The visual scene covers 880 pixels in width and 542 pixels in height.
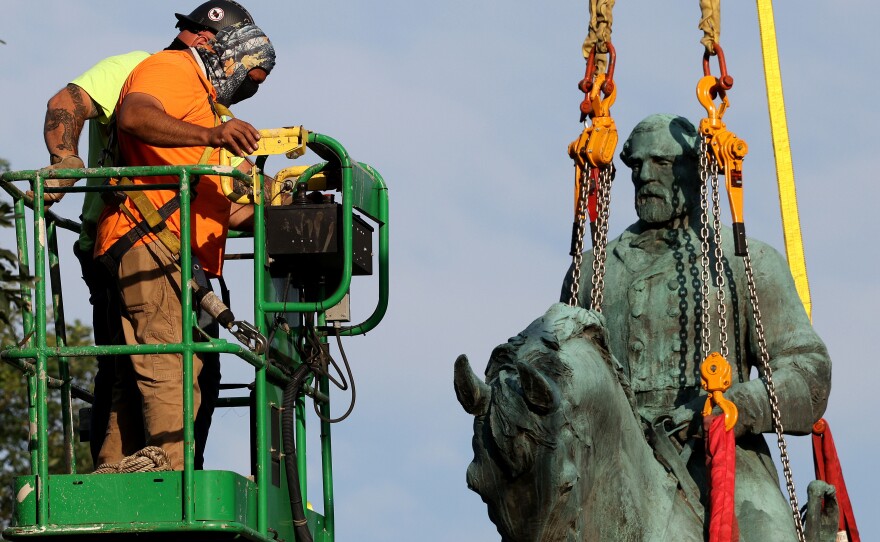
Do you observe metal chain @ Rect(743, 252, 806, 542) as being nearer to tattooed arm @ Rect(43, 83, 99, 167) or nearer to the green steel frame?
the green steel frame

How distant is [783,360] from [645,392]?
69cm

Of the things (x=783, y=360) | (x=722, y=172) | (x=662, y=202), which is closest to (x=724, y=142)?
(x=722, y=172)

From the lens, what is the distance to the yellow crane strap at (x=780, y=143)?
13188mm

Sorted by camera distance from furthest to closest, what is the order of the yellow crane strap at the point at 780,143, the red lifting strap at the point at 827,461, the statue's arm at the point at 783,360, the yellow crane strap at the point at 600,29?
the yellow crane strap at the point at 780,143
the red lifting strap at the point at 827,461
the yellow crane strap at the point at 600,29
the statue's arm at the point at 783,360

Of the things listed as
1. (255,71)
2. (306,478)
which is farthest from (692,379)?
(255,71)

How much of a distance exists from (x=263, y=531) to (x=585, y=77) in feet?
8.78

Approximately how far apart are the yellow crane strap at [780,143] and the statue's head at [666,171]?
6.19 ft

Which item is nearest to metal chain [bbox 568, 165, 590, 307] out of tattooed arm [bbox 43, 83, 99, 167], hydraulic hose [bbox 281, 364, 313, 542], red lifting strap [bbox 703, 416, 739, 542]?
red lifting strap [bbox 703, 416, 739, 542]

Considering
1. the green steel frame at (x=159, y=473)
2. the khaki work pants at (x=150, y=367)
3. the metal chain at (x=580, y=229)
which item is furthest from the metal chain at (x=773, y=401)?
the khaki work pants at (x=150, y=367)

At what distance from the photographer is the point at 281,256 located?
1151 centimetres

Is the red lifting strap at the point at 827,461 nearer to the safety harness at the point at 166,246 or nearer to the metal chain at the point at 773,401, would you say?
the metal chain at the point at 773,401

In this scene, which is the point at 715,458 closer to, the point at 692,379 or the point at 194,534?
the point at 692,379

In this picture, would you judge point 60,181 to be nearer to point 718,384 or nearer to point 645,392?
point 645,392

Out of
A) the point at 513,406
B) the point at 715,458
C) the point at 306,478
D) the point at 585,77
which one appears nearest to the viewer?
the point at 513,406
